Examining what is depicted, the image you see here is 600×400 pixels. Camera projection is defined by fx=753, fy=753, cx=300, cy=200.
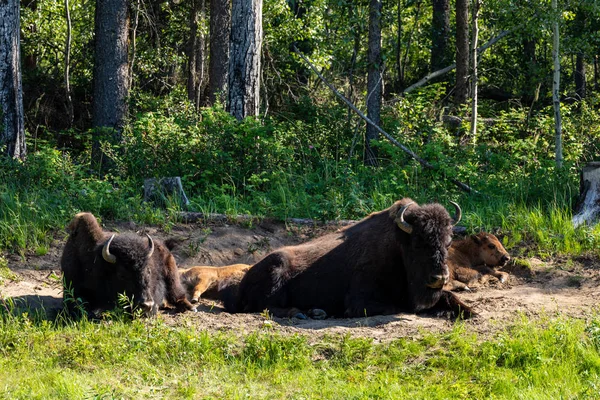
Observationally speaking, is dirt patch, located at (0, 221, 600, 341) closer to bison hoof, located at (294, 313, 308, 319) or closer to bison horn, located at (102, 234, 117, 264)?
bison hoof, located at (294, 313, 308, 319)

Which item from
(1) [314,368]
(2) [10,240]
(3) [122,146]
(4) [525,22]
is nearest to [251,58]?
(3) [122,146]

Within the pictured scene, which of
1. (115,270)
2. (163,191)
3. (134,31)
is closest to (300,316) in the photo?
(115,270)

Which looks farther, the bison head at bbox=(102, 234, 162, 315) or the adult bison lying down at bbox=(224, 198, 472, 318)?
the adult bison lying down at bbox=(224, 198, 472, 318)

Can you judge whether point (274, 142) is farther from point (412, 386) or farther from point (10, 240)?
point (412, 386)

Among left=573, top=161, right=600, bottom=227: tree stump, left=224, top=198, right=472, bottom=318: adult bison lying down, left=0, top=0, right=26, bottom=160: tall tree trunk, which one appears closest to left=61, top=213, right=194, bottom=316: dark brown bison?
left=224, top=198, right=472, bottom=318: adult bison lying down

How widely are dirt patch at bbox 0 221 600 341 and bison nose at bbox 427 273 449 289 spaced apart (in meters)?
0.38

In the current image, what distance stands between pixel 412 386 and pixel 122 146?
10234 mm

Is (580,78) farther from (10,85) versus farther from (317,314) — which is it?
(317,314)

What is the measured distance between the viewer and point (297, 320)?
830cm

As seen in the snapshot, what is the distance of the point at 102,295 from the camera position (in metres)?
8.44

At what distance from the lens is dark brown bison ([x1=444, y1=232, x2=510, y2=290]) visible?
980 centimetres

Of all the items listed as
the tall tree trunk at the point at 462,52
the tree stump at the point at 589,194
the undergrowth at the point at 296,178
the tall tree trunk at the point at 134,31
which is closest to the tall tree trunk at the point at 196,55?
the tall tree trunk at the point at 134,31

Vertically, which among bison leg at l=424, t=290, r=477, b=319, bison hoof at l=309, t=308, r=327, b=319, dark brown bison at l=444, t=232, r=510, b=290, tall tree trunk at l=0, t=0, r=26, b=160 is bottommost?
bison hoof at l=309, t=308, r=327, b=319

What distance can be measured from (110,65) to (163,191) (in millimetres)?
6585
